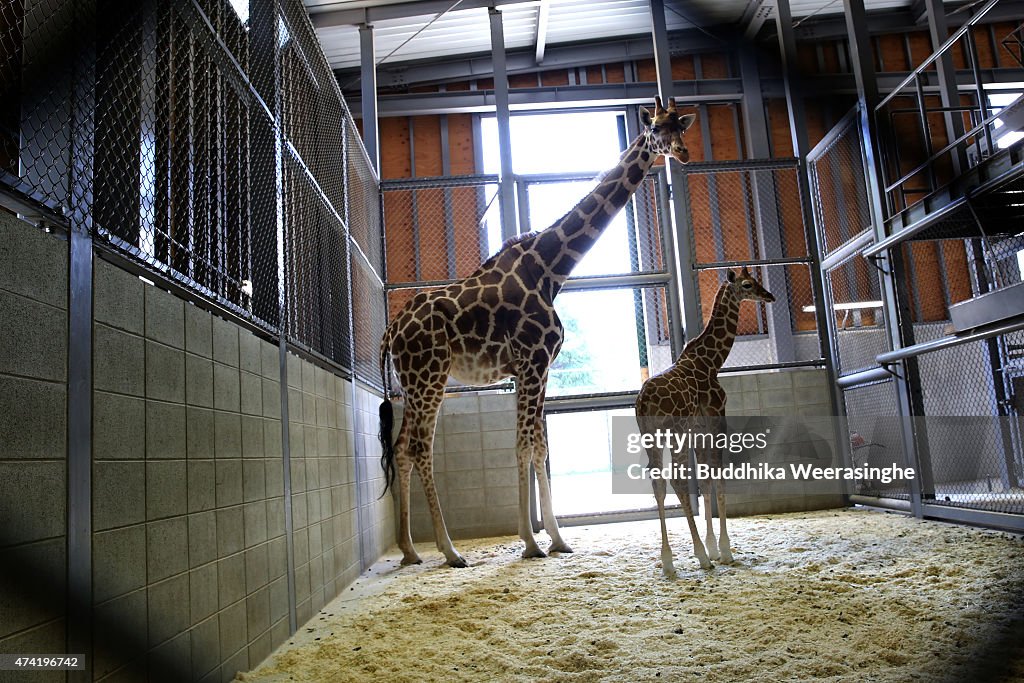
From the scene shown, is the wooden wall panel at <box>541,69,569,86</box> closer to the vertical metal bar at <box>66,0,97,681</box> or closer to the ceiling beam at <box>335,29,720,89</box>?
the ceiling beam at <box>335,29,720,89</box>

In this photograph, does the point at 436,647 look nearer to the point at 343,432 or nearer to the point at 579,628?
the point at 579,628

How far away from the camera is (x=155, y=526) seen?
2363mm

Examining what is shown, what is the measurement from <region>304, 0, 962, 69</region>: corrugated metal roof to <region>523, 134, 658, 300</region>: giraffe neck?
316 centimetres

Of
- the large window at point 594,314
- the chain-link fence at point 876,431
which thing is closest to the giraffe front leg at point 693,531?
the chain-link fence at point 876,431

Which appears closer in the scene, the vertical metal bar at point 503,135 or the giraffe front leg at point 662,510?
→ the giraffe front leg at point 662,510

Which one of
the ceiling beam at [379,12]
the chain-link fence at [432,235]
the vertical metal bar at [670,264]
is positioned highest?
the ceiling beam at [379,12]

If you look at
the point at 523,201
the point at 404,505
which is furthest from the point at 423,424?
the point at 523,201

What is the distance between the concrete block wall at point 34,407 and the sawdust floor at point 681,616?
4.87 feet

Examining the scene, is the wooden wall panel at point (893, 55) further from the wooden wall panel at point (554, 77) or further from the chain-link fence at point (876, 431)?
the chain-link fence at point (876, 431)

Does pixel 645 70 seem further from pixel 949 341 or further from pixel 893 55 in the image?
pixel 949 341

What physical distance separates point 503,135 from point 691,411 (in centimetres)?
481

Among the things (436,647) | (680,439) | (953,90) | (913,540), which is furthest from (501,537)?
(953,90)

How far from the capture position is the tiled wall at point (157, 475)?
1.68m

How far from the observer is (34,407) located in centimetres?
174
